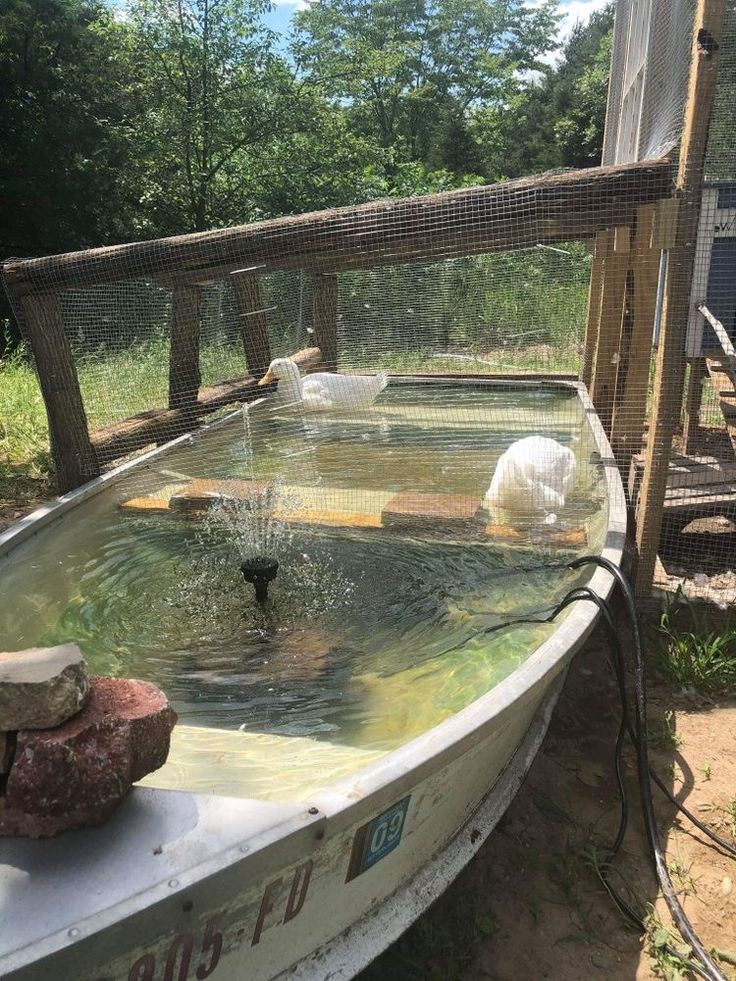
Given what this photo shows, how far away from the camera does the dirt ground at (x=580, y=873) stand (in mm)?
2201

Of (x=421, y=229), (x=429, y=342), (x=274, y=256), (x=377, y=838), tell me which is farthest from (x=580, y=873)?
(x=429, y=342)

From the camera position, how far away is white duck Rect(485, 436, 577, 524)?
4.21 meters

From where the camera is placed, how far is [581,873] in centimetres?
250

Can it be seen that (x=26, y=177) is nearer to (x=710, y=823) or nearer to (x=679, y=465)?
(x=679, y=465)

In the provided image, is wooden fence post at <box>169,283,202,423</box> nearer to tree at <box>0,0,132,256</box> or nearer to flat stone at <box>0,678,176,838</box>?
flat stone at <box>0,678,176,838</box>

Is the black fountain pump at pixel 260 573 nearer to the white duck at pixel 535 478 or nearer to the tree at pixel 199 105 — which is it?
the white duck at pixel 535 478

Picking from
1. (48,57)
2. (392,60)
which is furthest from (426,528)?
(392,60)

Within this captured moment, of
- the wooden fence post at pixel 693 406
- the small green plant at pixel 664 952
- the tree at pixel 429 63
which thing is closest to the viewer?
the small green plant at pixel 664 952

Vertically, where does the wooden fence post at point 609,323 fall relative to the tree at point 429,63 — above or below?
below

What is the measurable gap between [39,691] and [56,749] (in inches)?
4.3

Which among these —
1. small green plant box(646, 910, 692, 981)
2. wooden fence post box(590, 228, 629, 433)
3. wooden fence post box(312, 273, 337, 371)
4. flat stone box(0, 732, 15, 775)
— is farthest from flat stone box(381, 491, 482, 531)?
flat stone box(0, 732, 15, 775)

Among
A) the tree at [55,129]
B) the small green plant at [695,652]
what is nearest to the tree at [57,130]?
the tree at [55,129]

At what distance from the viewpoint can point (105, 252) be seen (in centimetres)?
397

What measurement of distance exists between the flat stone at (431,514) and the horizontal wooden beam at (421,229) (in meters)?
1.30
